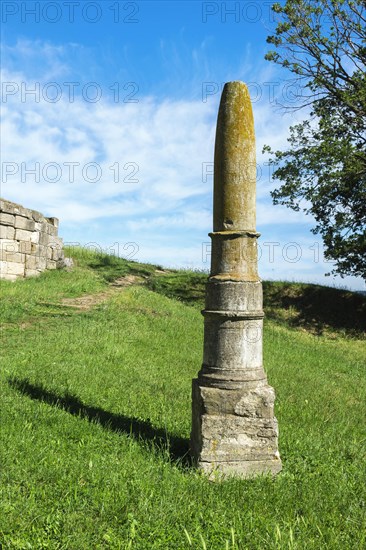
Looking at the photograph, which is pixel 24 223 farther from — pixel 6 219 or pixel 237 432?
pixel 237 432

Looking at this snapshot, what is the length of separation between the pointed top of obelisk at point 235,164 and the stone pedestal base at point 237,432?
1615 mm

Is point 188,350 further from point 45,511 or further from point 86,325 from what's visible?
point 45,511

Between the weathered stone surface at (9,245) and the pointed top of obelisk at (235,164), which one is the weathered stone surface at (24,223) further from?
the pointed top of obelisk at (235,164)

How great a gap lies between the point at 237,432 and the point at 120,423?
64.2 inches

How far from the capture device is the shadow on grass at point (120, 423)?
16.7ft

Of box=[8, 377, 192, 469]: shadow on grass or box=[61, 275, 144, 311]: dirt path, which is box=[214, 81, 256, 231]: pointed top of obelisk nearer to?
box=[8, 377, 192, 469]: shadow on grass

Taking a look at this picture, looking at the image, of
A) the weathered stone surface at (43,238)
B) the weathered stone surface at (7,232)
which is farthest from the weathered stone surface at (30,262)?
the weathered stone surface at (7,232)

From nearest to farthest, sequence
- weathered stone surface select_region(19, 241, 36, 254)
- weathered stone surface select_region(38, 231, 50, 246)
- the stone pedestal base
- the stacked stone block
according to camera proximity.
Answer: the stone pedestal base, the stacked stone block, weathered stone surface select_region(19, 241, 36, 254), weathered stone surface select_region(38, 231, 50, 246)

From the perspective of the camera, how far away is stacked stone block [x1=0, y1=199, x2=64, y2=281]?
53.5 ft

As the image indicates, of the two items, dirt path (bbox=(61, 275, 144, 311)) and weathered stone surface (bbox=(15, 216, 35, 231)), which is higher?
weathered stone surface (bbox=(15, 216, 35, 231))

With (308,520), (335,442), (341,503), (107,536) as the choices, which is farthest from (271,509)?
(335,442)

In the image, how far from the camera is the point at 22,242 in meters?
17.1

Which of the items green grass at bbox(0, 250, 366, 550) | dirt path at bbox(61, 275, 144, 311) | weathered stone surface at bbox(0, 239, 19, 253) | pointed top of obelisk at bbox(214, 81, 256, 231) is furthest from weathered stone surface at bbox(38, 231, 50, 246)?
pointed top of obelisk at bbox(214, 81, 256, 231)

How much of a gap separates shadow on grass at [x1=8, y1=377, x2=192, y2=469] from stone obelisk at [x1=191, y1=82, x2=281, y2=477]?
1.09 feet
